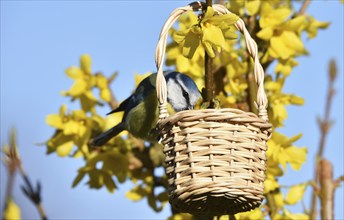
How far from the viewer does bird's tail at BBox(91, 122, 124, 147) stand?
3.42 meters

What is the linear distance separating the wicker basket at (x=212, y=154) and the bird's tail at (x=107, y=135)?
1.28 meters

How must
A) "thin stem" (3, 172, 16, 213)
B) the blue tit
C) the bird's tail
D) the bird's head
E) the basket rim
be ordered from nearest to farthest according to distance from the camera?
"thin stem" (3, 172, 16, 213), the basket rim, the bird's head, the blue tit, the bird's tail

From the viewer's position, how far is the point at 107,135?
342 cm

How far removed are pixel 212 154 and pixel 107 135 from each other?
1431 millimetres

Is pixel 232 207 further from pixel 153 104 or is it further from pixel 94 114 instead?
pixel 94 114

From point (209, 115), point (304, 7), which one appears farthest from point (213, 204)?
point (304, 7)

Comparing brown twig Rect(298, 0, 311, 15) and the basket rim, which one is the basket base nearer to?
the basket rim

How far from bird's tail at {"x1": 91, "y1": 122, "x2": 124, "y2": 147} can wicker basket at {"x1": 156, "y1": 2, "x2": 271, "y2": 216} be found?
128cm

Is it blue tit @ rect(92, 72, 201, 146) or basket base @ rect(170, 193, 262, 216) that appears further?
blue tit @ rect(92, 72, 201, 146)

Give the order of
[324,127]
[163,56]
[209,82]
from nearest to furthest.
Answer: [163,56]
[209,82]
[324,127]

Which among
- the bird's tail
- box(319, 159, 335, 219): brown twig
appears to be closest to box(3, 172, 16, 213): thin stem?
box(319, 159, 335, 219): brown twig

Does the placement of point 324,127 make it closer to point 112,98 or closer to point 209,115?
point 209,115

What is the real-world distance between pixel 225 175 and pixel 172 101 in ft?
2.54

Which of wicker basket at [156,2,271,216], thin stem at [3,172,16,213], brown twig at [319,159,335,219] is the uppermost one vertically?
thin stem at [3,172,16,213]
